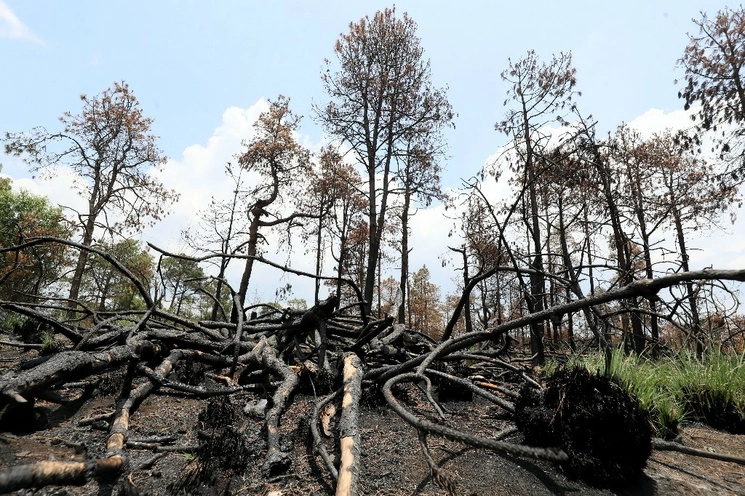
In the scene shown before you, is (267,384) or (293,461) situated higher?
(267,384)

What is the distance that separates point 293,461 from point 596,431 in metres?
1.56

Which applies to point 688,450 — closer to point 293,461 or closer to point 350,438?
point 350,438

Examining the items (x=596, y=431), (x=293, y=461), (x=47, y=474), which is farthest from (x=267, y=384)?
(x=596, y=431)

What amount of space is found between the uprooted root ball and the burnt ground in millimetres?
75

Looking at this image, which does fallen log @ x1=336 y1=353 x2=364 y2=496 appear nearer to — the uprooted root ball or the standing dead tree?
the standing dead tree

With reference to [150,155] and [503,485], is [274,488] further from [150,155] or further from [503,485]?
[150,155]

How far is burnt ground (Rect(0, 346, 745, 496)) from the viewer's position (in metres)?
1.73

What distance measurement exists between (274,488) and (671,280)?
1897mm

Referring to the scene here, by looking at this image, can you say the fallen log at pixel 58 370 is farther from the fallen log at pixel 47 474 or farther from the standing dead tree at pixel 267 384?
the fallen log at pixel 47 474

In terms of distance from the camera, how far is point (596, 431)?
1.92m

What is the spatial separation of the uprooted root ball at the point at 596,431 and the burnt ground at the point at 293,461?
3.0 inches

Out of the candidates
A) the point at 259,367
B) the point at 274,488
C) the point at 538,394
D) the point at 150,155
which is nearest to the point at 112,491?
the point at 274,488

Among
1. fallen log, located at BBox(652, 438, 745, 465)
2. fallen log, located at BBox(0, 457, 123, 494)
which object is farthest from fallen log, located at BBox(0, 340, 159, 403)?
fallen log, located at BBox(652, 438, 745, 465)

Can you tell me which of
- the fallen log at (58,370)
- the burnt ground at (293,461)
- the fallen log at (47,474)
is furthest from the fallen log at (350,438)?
the fallen log at (58,370)
